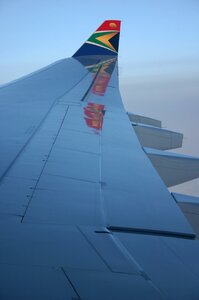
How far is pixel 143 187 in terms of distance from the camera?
212 centimetres

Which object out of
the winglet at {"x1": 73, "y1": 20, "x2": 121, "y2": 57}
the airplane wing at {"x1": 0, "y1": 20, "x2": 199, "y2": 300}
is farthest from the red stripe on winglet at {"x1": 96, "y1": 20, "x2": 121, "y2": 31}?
the airplane wing at {"x1": 0, "y1": 20, "x2": 199, "y2": 300}

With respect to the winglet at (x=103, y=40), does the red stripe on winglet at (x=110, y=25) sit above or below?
above

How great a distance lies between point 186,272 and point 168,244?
0.20 m

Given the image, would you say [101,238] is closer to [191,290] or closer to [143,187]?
[191,290]

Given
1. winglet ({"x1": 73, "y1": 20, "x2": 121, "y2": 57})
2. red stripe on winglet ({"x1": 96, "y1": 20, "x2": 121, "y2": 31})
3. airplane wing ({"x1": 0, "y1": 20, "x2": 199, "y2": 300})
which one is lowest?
airplane wing ({"x1": 0, "y1": 20, "x2": 199, "y2": 300})

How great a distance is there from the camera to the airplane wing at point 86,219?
112 centimetres

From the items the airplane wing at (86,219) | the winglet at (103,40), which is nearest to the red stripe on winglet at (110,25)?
the winglet at (103,40)

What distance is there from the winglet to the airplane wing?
552cm

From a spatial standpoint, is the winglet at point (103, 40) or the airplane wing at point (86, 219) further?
the winglet at point (103, 40)

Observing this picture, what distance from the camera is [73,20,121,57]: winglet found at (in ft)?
29.1

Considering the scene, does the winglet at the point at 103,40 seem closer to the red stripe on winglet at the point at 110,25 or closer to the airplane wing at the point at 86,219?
the red stripe on winglet at the point at 110,25

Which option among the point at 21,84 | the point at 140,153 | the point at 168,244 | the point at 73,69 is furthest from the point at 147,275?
the point at 73,69

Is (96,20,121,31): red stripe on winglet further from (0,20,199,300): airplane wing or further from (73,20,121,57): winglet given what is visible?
(0,20,199,300): airplane wing

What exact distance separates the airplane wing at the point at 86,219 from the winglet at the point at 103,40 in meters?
5.52
